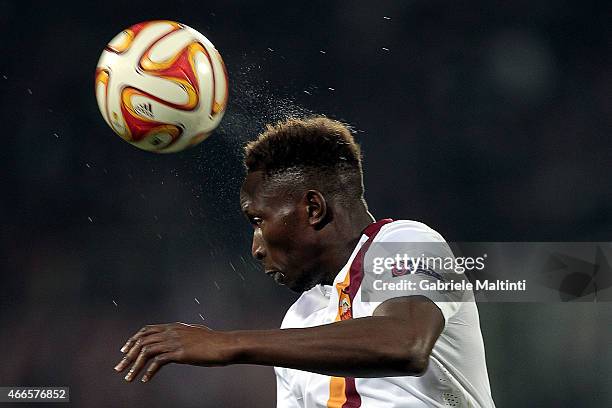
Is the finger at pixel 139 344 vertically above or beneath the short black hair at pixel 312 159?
beneath

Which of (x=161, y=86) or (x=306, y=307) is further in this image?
(x=161, y=86)

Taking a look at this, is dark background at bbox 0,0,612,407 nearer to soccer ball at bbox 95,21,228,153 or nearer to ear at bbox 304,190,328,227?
soccer ball at bbox 95,21,228,153

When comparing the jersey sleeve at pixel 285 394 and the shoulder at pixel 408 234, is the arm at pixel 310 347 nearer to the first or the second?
the shoulder at pixel 408 234

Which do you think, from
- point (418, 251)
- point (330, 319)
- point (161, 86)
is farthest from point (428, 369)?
point (161, 86)

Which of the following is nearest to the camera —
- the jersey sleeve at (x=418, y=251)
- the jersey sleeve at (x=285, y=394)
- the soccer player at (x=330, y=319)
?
the soccer player at (x=330, y=319)

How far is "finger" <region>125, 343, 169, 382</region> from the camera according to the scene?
1.90m

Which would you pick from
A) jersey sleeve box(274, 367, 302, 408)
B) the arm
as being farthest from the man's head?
the arm

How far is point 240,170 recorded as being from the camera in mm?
6641

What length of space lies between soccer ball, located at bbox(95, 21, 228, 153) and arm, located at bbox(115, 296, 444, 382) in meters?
1.77

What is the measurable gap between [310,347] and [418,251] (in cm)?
58

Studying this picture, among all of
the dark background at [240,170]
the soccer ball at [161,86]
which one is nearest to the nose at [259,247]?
the soccer ball at [161,86]

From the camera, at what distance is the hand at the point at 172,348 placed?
1909mm

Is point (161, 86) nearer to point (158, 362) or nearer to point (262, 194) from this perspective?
point (262, 194)

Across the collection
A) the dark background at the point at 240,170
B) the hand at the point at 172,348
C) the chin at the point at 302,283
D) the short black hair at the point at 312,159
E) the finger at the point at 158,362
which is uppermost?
the dark background at the point at 240,170
